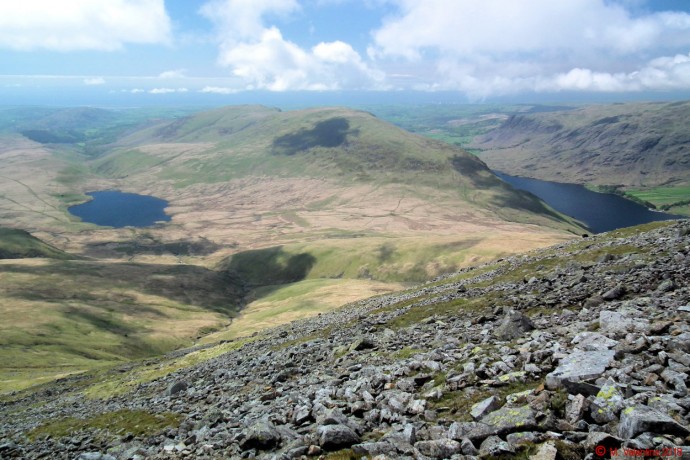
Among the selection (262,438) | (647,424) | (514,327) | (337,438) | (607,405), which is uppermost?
(647,424)

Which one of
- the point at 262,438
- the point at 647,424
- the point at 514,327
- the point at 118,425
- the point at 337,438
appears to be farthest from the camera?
the point at 118,425

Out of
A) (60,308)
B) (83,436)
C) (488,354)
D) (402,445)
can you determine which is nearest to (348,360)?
(488,354)

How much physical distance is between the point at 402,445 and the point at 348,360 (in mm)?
16479

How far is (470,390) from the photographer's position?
18.4 m

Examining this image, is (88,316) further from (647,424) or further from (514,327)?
(647,424)

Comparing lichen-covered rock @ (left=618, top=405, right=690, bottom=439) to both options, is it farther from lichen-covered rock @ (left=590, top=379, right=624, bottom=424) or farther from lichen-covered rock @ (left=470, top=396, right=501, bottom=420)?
lichen-covered rock @ (left=470, top=396, right=501, bottom=420)

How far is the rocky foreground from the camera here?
13.4 metres

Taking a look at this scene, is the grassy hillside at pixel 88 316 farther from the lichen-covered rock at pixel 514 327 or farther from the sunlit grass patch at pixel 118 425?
the lichen-covered rock at pixel 514 327

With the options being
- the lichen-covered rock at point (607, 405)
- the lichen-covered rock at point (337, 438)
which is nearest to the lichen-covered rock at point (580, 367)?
the lichen-covered rock at point (607, 405)

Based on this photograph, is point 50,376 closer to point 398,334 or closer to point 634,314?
point 398,334

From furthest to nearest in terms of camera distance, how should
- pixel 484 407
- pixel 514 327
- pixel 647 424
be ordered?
1. pixel 514 327
2. pixel 484 407
3. pixel 647 424

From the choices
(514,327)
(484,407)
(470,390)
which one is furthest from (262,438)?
(514,327)

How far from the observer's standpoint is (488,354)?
22141 millimetres

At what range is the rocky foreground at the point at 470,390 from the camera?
13391 mm
